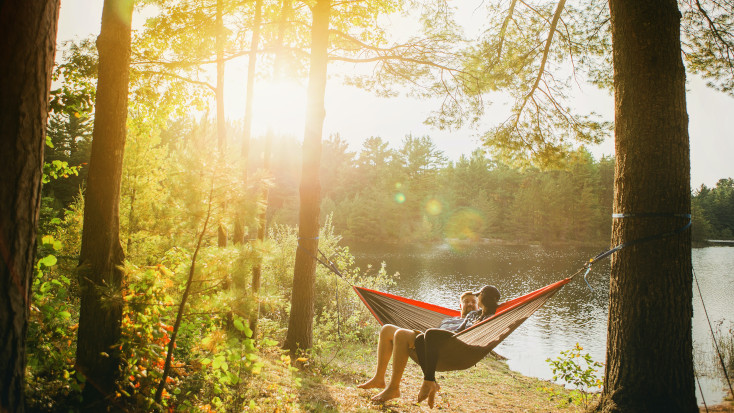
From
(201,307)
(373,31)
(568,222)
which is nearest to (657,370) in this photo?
(201,307)

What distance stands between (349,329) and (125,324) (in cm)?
432

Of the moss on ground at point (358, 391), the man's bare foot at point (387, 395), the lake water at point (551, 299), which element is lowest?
the lake water at point (551, 299)

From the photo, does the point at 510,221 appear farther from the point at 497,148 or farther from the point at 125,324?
the point at 125,324

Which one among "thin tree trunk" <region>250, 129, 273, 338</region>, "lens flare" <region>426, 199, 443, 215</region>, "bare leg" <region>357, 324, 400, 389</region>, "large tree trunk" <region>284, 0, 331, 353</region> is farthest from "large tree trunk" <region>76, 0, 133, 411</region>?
"lens flare" <region>426, 199, 443, 215</region>

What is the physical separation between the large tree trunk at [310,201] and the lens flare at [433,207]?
28.2 metres

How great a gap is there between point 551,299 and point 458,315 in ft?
30.9

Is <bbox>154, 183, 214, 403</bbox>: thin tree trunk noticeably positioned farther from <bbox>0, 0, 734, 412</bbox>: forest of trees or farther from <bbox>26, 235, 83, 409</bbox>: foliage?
<bbox>26, 235, 83, 409</bbox>: foliage

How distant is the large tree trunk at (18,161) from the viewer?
34.8 inches

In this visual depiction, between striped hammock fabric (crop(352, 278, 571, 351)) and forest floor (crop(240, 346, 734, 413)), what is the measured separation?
55cm

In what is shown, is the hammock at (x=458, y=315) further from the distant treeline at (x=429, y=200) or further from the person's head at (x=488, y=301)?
the distant treeline at (x=429, y=200)

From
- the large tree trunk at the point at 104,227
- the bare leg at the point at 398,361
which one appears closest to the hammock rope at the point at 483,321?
the bare leg at the point at 398,361

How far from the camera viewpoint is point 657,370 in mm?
1763

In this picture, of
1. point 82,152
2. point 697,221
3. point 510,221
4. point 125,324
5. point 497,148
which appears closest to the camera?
point 125,324

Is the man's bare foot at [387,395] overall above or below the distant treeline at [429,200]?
below
